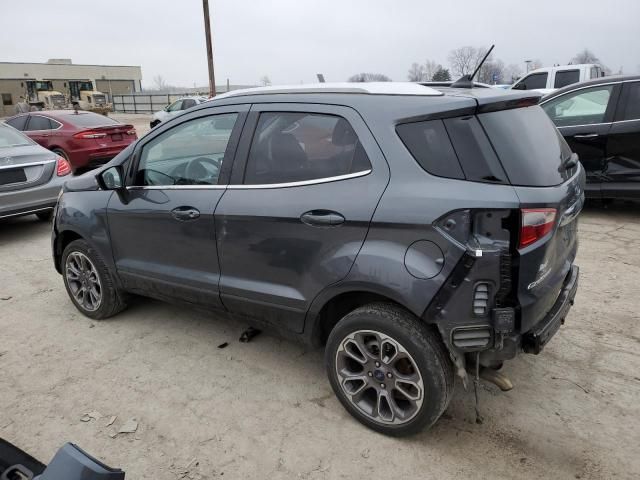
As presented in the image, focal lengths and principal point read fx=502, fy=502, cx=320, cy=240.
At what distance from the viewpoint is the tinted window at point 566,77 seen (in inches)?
512

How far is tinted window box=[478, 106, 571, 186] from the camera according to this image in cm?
233

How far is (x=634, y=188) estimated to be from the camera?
6008 mm

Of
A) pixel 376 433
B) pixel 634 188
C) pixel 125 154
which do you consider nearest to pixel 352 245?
pixel 376 433

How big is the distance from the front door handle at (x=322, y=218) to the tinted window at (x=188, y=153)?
31.0 inches

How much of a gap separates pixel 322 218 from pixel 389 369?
85 cm

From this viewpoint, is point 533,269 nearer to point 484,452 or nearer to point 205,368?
point 484,452

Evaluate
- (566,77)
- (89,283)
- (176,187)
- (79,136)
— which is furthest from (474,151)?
(566,77)

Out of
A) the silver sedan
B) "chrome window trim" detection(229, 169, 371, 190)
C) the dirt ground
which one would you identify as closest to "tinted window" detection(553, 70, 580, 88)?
the dirt ground

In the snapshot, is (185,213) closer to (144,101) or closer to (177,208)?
(177,208)

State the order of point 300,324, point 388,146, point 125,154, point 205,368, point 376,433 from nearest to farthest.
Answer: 1. point 388,146
2. point 376,433
3. point 300,324
4. point 205,368
5. point 125,154

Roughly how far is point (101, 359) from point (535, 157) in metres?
3.07

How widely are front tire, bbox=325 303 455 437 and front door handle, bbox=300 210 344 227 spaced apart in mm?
474

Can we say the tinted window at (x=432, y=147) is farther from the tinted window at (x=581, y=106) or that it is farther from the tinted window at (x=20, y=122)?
the tinted window at (x=20, y=122)

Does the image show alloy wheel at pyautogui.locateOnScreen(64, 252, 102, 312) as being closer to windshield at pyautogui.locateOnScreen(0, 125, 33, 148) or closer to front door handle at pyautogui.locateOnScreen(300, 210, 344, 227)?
front door handle at pyautogui.locateOnScreen(300, 210, 344, 227)
